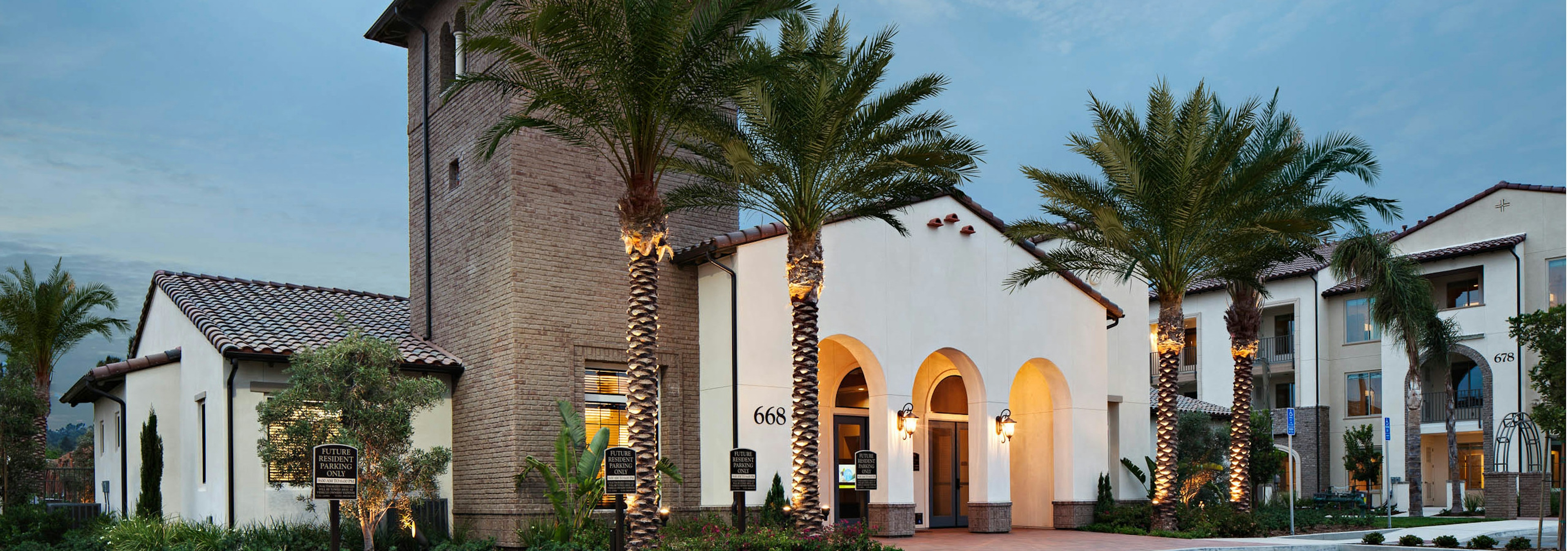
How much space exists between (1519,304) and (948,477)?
926 inches

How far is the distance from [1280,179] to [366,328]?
1877cm

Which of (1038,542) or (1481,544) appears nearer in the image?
(1481,544)

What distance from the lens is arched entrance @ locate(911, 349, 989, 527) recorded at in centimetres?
2473

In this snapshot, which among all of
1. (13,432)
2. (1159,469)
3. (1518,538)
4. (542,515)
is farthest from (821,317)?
(13,432)

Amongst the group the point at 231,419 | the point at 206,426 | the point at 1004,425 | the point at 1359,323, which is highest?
the point at 1359,323

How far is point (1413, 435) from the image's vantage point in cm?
3656

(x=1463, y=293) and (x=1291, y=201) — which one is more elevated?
(x=1291, y=201)

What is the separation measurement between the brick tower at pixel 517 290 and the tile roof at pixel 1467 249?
2521cm

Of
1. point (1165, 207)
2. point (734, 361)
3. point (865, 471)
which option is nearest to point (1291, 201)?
point (1165, 207)

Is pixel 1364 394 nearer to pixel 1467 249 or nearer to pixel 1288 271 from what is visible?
pixel 1288 271

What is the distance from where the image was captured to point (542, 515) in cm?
1877

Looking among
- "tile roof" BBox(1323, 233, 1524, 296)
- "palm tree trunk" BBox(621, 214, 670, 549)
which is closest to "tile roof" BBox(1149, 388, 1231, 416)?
"tile roof" BBox(1323, 233, 1524, 296)

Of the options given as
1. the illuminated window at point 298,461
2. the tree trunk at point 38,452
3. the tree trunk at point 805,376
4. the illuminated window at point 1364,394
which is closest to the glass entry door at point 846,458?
the tree trunk at point 805,376

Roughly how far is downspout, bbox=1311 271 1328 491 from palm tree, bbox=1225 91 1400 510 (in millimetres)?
18748
